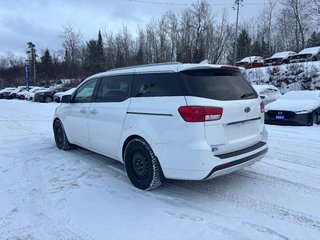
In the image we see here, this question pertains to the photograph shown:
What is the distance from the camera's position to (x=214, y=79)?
4.22m

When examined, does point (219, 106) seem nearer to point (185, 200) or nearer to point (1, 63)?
point (185, 200)

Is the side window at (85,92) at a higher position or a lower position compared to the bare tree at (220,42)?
lower

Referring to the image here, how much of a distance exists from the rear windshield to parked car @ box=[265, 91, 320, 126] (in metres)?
6.15

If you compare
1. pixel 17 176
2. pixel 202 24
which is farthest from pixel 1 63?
pixel 17 176

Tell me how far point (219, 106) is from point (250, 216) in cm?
142

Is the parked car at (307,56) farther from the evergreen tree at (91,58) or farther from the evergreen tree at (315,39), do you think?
the evergreen tree at (91,58)

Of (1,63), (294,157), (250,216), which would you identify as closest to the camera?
(250,216)

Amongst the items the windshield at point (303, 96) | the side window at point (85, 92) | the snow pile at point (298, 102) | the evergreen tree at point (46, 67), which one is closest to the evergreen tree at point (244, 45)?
the windshield at point (303, 96)

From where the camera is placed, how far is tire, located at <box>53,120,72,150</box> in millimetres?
6898

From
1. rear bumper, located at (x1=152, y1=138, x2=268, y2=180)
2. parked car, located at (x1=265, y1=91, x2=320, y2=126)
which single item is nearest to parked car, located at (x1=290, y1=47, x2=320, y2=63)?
parked car, located at (x1=265, y1=91, x2=320, y2=126)

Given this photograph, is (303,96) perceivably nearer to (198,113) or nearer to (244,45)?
(198,113)

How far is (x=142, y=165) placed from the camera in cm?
445

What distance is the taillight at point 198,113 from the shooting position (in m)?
3.73

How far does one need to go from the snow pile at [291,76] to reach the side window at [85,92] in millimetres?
18625
